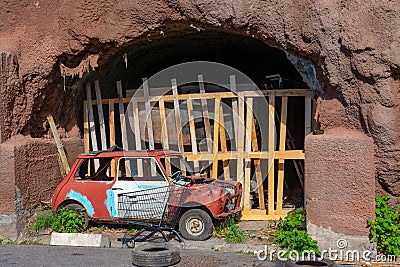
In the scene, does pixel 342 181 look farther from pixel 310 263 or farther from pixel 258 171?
pixel 258 171

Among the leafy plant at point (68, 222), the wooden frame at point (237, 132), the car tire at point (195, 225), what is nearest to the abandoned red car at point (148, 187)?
the car tire at point (195, 225)

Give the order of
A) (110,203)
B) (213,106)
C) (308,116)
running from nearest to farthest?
(110,203)
(308,116)
(213,106)

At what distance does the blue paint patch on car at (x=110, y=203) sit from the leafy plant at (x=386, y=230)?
386cm

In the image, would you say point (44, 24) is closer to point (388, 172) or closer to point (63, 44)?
point (63, 44)

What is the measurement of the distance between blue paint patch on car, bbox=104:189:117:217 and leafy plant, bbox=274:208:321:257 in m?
2.56

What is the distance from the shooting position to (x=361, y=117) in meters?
7.07

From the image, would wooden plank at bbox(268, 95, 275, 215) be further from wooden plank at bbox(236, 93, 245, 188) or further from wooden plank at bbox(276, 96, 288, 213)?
wooden plank at bbox(236, 93, 245, 188)

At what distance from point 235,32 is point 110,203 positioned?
335 centimetres

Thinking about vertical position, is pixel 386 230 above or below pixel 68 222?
above

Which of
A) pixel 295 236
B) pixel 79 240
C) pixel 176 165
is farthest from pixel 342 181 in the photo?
pixel 79 240

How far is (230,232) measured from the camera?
7.76m

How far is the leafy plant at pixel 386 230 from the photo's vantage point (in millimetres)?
6777

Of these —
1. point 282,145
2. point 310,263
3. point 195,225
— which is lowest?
point 310,263

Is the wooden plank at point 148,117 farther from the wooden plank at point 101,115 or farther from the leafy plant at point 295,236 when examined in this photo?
the leafy plant at point 295,236
